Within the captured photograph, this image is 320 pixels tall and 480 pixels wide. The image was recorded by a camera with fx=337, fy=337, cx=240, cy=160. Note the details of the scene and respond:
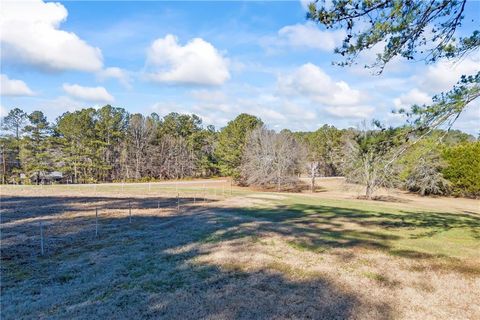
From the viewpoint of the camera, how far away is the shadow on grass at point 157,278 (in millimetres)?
5219

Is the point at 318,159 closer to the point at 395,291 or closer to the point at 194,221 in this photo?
the point at 194,221

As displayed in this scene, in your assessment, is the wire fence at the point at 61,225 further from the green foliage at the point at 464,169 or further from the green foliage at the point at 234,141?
the green foliage at the point at 464,169

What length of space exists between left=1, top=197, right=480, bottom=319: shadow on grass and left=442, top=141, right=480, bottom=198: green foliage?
28153 millimetres

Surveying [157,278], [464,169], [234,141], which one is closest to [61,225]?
[157,278]

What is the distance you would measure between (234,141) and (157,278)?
4192 cm

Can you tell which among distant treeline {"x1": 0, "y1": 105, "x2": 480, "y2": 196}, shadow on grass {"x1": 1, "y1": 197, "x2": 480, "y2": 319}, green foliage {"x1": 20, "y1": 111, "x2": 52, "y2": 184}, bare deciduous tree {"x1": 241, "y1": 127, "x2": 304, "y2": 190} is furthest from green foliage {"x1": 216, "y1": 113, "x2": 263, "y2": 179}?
Result: shadow on grass {"x1": 1, "y1": 197, "x2": 480, "y2": 319}

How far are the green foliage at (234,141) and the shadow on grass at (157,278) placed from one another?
3462 cm

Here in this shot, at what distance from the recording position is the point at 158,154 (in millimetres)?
54188

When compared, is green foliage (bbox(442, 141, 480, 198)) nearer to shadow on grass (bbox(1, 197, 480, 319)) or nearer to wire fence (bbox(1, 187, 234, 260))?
shadow on grass (bbox(1, 197, 480, 319))

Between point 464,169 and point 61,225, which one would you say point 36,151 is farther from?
point 464,169

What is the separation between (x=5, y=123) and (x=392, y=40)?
5567cm

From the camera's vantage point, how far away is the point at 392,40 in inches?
273

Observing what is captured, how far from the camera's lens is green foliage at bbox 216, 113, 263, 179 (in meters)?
47.4

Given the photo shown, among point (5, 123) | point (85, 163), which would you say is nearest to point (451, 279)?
point (85, 163)
